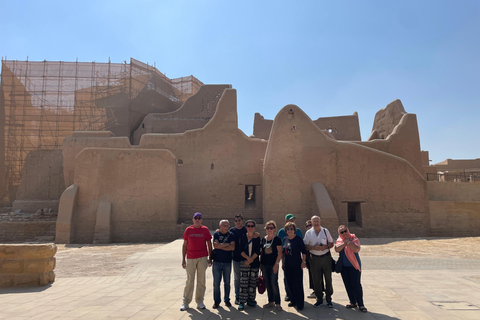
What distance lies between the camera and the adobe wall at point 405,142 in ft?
52.4

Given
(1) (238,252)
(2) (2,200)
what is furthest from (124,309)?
(2) (2,200)

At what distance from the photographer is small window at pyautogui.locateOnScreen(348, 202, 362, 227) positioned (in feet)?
43.4

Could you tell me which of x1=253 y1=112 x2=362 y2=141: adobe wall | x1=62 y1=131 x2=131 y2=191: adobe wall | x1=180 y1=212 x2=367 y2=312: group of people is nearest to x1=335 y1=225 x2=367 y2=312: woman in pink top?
x1=180 y1=212 x2=367 y2=312: group of people

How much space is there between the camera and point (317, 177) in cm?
1318

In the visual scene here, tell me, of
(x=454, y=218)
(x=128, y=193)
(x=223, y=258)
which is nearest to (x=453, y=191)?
(x=454, y=218)

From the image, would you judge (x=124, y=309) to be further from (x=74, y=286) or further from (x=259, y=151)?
(x=259, y=151)

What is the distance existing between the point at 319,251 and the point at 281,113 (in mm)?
9823

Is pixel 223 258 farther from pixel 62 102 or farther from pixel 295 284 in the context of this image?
pixel 62 102

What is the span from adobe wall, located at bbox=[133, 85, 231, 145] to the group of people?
666 inches

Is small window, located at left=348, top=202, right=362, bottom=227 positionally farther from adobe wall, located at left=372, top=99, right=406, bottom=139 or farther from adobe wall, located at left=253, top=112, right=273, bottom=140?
adobe wall, located at left=253, top=112, right=273, bottom=140

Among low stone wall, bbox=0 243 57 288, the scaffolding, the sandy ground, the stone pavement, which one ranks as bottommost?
the sandy ground

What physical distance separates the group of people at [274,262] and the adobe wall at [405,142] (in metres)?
12.9

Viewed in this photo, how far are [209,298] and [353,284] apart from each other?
1.97 metres

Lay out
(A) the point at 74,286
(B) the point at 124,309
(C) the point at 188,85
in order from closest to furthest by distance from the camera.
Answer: (B) the point at 124,309 → (A) the point at 74,286 → (C) the point at 188,85
